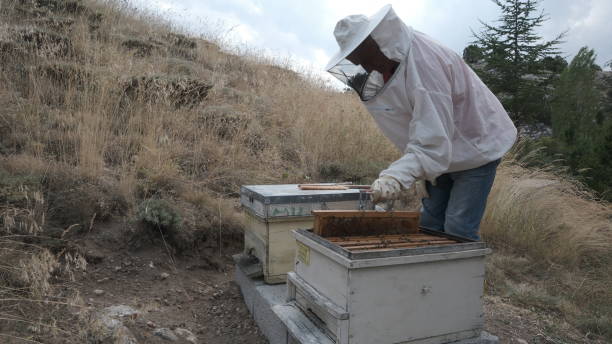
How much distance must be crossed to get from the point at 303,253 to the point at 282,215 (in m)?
0.57

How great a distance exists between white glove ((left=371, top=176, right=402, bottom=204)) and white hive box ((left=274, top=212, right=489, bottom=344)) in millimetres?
136

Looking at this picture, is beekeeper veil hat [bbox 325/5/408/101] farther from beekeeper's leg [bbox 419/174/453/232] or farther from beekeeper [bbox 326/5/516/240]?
beekeeper's leg [bbox 419/174/453/232]

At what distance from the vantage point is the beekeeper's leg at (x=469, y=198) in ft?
6.91

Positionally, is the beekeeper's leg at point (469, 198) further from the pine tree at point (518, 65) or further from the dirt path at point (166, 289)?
the pine tree at point (518, 65)

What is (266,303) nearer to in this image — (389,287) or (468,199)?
(389,287)

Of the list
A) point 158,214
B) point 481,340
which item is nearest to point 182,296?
point 158,214

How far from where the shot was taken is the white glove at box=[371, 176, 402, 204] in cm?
170

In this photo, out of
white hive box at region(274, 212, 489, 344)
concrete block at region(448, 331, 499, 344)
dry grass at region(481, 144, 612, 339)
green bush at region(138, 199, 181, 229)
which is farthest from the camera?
dry grass at region(481, 144, 612, 339)

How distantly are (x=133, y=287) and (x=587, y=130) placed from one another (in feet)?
59.6

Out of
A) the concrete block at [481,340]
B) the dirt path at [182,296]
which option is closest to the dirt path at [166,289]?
the dirt path at [182,296]

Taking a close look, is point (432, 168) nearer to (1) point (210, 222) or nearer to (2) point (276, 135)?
(1) point (210, 222)

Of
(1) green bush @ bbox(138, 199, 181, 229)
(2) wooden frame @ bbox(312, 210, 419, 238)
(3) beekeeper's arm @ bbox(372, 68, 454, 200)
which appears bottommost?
(1) green bush @ bbox(138, 199, 181, 229)

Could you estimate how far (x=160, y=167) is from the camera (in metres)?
3.70

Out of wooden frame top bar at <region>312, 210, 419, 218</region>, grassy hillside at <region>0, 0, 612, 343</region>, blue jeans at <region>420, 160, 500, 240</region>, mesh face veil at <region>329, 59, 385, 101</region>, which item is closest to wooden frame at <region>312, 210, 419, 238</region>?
wooden frame top bar at <region>312, 210, 419, 218</region>
